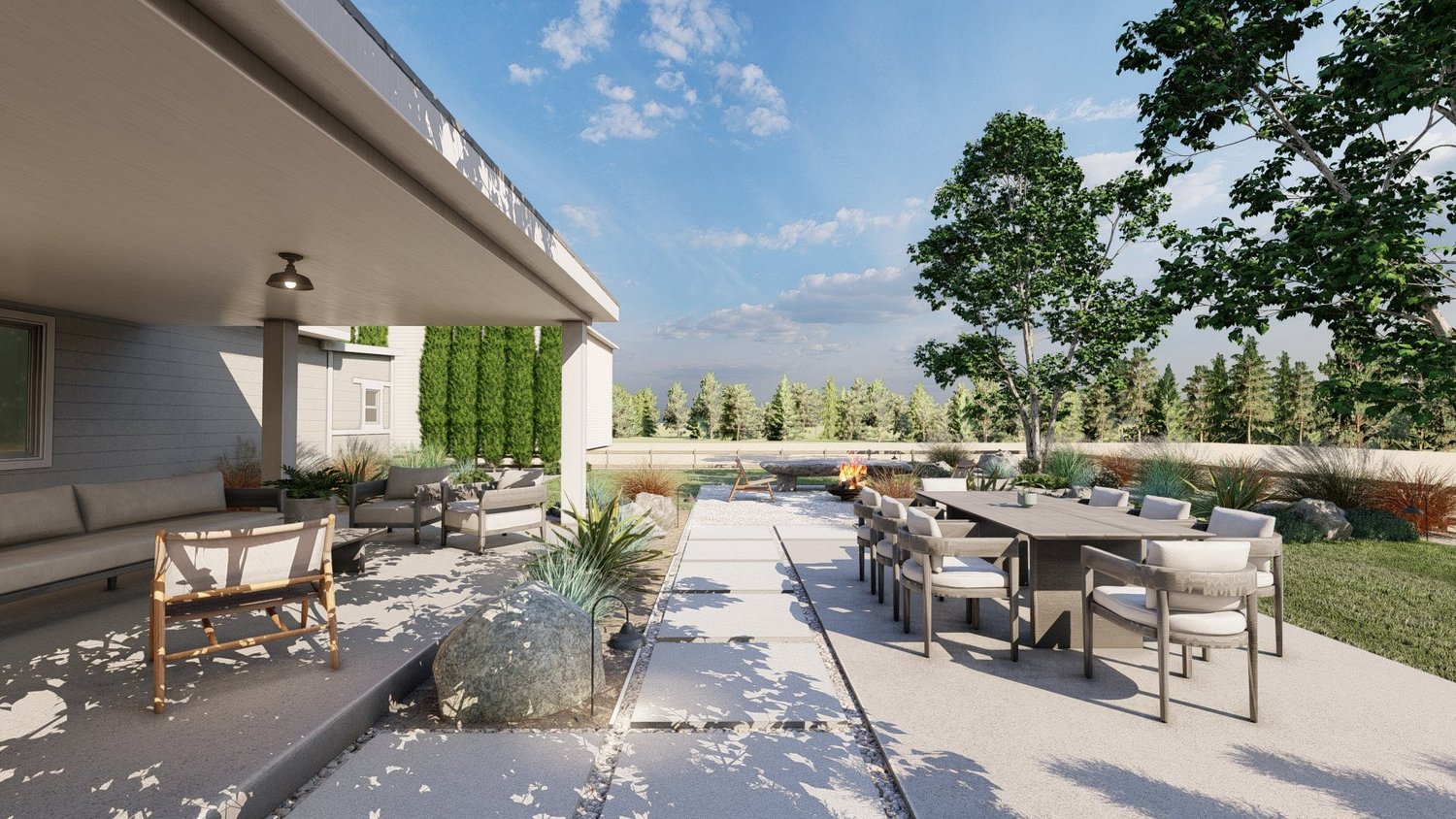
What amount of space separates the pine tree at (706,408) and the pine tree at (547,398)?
113 ft

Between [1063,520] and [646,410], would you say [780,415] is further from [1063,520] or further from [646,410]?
[1063,520]

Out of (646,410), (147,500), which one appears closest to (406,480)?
(147,500)

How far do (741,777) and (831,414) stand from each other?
4805 centimetres

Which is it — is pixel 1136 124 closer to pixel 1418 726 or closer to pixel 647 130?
pixel 1418 726

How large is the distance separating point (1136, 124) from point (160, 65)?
11256 mm

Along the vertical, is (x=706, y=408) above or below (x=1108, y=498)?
above

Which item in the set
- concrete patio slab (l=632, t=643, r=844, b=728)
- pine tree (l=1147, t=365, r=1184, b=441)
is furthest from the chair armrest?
pine tree (l=1147, t=365, r=1184, b=441)

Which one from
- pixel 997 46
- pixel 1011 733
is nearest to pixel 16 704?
pixel 1011 733

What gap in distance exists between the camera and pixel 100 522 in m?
4.98

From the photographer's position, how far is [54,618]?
418cm

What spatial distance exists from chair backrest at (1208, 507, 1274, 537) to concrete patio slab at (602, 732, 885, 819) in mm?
3343

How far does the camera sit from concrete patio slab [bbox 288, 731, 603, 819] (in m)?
2.22

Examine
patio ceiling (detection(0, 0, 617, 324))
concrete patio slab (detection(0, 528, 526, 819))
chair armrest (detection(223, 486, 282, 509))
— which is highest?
patio ceiling (detection(0, 0, 617, 324))

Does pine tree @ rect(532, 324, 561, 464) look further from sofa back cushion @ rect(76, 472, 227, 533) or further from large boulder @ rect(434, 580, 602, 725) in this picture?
large boulder @ rect(434, 580, 602, 725)
